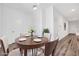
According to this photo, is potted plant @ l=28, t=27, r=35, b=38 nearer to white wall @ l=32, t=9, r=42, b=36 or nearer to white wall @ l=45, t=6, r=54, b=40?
white wall @ l=32, t=9, r=42, b=36

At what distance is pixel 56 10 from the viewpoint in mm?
1114

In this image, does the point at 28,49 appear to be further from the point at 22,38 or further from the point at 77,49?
the point at 77,49

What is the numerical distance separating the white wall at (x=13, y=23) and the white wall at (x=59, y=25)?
29 cm

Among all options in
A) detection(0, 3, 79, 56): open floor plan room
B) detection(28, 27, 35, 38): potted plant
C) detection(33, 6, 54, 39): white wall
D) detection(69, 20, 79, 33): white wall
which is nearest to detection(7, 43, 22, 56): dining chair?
detection(0, 3, 79, 56): open floor plan room

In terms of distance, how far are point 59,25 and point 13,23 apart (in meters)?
0.52

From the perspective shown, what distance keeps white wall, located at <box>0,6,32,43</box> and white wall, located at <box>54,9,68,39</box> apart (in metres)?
0.29

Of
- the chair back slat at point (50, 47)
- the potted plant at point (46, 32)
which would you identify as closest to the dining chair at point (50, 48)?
the chair back slat at point (50, 47)

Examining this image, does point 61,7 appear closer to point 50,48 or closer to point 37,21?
point 37,21

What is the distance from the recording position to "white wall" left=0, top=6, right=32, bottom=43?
1.09 m

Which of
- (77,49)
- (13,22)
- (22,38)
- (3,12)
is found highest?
(3,12)

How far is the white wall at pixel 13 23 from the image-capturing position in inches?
43.1

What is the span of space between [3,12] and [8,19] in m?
0.10

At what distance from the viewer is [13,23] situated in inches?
43.9

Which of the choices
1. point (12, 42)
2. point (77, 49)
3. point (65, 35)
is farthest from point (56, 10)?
point (12, 42)
